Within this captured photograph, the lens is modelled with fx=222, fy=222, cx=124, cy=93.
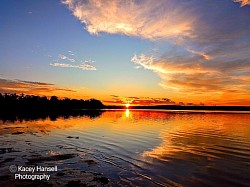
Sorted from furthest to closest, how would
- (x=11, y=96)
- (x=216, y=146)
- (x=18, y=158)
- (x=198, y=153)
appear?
(x=11, y=96)
(x=216, y=146)
(x=198, y=153)
(x=18, y=158)

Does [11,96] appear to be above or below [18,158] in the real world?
above

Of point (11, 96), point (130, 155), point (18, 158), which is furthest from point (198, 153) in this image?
point (11, 96)

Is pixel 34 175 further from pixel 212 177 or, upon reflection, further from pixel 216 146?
pixel 216 146

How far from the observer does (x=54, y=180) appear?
45.4ft

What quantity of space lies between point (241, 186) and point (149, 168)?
6459 mm

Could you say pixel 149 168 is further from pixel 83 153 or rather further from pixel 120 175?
pixel 83 153

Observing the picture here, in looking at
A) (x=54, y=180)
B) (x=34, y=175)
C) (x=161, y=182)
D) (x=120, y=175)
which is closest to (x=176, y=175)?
(x=161, y=182)

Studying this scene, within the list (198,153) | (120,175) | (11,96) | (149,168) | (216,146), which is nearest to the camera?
(120,175)

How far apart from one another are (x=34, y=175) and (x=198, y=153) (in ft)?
54.7

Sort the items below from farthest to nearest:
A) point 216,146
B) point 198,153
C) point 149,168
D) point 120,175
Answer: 1. point 216,146
2. point 198,153
3. point 149,168
4. point 120,175

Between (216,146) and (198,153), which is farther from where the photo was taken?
(216,146)

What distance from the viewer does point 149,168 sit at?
57.7 ft

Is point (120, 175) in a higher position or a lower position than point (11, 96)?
lower

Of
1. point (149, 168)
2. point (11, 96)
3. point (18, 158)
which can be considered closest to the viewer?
point (149, 168)
